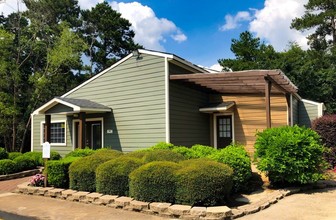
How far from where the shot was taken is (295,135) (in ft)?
24.3

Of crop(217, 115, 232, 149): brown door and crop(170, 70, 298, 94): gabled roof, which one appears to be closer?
crop(170, 70, 298, 94): gabled roof

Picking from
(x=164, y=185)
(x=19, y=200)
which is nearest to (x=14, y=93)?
(x=19, y=200)

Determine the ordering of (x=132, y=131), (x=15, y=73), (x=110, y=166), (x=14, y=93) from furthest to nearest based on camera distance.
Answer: (x=14, y=93) < (x=15, y=73) < (x=132, y=131) < (x=110, y=166)

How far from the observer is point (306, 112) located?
47.9 feet

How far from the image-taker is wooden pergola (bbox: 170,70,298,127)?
29.7 ft

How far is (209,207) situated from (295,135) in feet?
10.2

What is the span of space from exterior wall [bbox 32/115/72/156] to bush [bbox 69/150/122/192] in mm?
6690

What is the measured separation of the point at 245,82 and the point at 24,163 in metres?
8.93

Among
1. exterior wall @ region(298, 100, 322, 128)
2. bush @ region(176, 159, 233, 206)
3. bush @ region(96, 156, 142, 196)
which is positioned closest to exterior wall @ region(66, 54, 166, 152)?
bush @ region(96, 156, 142, 196)

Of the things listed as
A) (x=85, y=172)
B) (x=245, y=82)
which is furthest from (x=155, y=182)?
(x=245, y=82)

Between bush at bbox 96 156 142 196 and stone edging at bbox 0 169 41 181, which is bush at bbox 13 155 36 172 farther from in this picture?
bush at bbox 96 156 142 196

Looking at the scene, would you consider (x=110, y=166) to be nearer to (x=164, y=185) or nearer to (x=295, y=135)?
(x=164, y=185)

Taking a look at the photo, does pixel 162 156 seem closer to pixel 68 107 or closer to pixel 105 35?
pixel 68 107

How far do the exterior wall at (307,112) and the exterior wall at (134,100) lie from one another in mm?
7462
